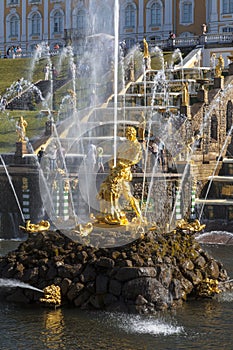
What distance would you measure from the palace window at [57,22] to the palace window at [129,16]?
5011 mm

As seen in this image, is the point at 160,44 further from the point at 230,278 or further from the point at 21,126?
the point at 230,278

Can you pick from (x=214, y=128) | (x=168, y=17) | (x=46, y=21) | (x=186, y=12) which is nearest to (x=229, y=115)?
(x=214, y=128)

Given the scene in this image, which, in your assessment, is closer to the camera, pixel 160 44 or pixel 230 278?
pixel 230 278

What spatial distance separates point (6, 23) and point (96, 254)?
154 ft

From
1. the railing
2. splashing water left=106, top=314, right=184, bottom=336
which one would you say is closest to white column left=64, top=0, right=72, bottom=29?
the railing

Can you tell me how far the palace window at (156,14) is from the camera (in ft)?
167

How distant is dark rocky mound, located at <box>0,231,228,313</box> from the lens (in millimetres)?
11422

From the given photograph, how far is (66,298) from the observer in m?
11.7

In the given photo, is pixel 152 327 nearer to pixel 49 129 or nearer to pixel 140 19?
pixel 49 129

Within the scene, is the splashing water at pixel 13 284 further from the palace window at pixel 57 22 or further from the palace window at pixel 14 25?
the palace window at pixel 14 25

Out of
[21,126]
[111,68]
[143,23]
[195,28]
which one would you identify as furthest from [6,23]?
[21,126]

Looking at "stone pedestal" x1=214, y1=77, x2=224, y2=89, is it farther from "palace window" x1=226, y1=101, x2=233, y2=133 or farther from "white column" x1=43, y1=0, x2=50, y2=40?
"white column" x1=43, y1=0, x2=50, y2=40

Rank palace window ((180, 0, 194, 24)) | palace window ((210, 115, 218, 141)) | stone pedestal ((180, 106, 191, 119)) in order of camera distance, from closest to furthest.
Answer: stone pedestal ((180, 106, 191, 119)) < palace window ((210, 115, 218, 141)) < palace window ((180, 0, 194, 24))

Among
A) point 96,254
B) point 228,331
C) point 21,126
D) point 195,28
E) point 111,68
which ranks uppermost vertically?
point 195,28
